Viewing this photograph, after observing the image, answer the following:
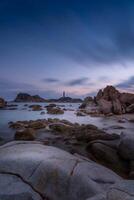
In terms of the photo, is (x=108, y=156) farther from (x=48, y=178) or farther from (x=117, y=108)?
(x=117, y=108)

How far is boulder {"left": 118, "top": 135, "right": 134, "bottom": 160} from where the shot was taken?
27.8 feet

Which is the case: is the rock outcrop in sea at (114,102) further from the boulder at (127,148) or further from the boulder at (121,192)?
the boulder at (121,192)

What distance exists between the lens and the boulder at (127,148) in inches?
333

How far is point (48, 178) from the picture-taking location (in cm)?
512

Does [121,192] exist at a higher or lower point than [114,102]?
lower

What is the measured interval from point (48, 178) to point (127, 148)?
4.36m

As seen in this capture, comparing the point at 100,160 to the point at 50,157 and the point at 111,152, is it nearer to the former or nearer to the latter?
the point at 111,152

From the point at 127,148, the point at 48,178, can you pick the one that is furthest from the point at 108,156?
the point at 48,178

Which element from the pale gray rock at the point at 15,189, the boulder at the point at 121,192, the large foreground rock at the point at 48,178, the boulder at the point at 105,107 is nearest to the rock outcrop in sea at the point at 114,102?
the boulder at the point at 105,107

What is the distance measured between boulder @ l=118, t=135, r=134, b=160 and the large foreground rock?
2.93m

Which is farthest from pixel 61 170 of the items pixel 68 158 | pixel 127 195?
pixel 127 195

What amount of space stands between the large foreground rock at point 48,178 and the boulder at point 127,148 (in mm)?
2933

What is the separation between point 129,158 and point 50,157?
12.2 feet

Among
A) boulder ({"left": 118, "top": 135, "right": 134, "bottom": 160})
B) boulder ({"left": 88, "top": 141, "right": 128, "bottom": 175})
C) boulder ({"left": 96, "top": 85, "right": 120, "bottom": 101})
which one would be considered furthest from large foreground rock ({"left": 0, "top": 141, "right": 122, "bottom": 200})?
boulder ({"left": 96, "top": 85, "right": 120, "bottom": 101})
